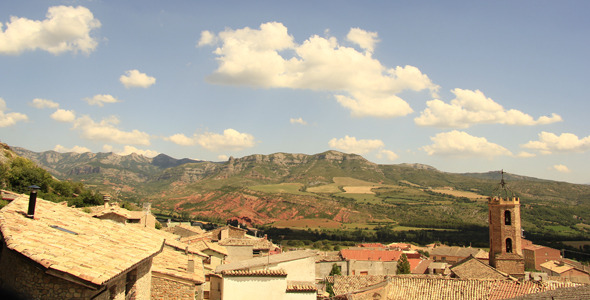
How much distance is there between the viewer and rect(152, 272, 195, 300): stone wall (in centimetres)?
1355

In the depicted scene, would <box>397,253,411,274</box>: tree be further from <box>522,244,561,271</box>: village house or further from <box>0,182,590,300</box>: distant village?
<box>522,244,561,271</box>: village house

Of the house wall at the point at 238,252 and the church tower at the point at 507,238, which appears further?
the church tower at the point at 507,238

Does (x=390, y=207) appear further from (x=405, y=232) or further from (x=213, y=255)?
(x=213, y=255)

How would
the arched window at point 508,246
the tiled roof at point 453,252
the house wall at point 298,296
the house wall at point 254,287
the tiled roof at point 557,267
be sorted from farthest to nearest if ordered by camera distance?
the tiled roof at point 453,252 → the tiled roof at point 557,267 → the arched window at point 508,246 → the house wall at point 298,296 → the house wall at point 254,287

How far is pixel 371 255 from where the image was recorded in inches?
2462

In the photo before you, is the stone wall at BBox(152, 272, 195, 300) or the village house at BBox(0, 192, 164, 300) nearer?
the village house at BBox(0, 192, 164, 300)

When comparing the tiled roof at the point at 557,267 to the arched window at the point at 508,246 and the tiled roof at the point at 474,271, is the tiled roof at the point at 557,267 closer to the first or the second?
the arched window at the point at 508,246

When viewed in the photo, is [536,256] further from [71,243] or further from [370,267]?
[71,243]

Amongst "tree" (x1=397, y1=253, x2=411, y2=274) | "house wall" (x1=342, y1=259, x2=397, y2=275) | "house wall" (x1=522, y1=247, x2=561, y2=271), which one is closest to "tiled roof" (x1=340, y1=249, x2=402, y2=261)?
"house wall" (x1=342, y1=259, x2=397, y2=275)

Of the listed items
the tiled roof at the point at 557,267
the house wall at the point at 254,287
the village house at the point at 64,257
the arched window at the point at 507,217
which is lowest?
the tiled roof at the point at 557,267

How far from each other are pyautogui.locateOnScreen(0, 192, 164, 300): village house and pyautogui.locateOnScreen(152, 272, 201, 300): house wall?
1.56m

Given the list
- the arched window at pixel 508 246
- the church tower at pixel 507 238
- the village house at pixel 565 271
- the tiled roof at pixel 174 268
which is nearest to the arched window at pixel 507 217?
the church tower at pixel 507 238

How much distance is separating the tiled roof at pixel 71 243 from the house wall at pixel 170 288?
147 centimetres

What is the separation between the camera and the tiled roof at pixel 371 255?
60625mm
